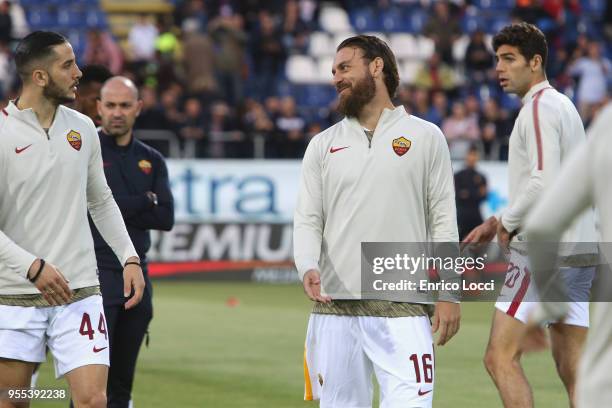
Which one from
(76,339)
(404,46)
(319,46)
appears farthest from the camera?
(404,46)

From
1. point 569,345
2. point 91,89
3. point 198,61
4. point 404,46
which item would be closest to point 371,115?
point 569,345

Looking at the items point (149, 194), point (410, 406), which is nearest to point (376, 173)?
point (410, 406)

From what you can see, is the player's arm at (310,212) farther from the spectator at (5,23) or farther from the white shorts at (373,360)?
the spectator at (5,23)

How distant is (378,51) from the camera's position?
6520mm

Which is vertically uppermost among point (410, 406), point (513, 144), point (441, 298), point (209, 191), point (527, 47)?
point (527, 47)

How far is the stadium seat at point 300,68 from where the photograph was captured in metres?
27.1

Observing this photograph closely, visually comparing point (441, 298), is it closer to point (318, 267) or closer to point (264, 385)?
point (318, 267)

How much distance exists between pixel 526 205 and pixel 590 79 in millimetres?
19678

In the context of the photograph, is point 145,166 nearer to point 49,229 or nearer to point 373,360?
point 49,229

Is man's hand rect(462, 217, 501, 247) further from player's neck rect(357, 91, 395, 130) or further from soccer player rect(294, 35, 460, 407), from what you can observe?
player's neck rect(357, 91, 395, 130)

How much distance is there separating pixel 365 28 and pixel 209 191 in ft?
28.2

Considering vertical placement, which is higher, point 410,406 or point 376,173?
point 376,173

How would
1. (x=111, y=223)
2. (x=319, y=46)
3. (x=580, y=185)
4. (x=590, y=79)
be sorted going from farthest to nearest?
(x=319, y=46) → (x=590, y=79) → (x=111, y=223) → (x=580, y=185)

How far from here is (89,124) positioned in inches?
266
